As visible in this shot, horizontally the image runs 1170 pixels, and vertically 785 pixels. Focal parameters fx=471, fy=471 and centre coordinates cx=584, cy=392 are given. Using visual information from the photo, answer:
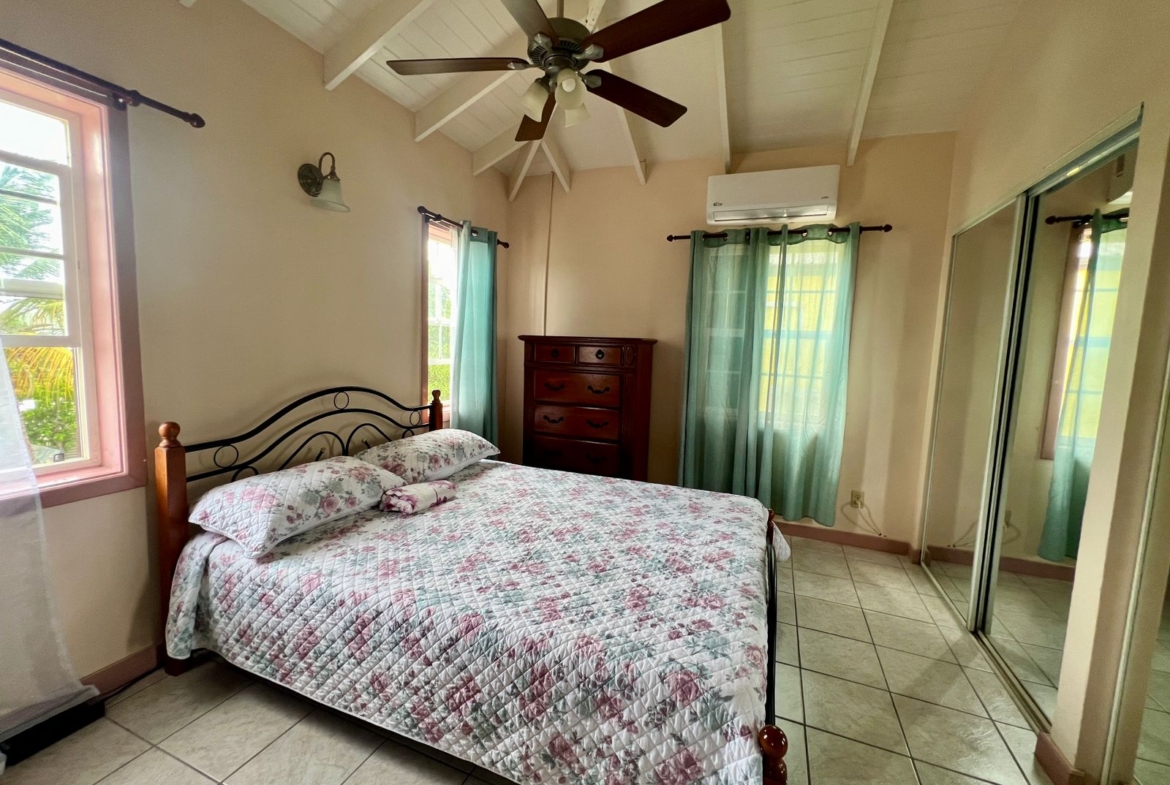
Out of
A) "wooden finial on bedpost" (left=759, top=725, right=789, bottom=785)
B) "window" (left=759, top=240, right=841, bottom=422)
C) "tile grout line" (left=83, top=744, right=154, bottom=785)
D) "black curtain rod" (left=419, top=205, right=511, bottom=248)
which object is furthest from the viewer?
"window" (left=759, top=240, right=841, bottom=422)

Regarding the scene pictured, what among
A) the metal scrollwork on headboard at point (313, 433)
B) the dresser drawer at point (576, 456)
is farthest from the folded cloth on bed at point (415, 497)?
the dresser drawer at point (576, 456)

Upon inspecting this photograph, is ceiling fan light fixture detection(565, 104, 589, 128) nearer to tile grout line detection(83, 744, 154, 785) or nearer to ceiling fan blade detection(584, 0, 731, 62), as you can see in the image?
ceiling fan blade detection(584, 0, 731, 62)

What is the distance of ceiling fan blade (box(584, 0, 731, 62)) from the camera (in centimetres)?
133

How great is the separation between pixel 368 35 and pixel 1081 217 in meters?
3.04

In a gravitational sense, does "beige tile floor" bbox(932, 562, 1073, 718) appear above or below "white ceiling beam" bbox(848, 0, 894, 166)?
below

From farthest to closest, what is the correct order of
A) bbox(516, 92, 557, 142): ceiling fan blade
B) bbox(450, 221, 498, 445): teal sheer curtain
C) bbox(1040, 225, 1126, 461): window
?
bbox(450, 221, 498, 445): teal sheer curtain, bbox(516, 92, 557, 142): ceiling fan blade, bbox(1040, 225, 1126, 461): window

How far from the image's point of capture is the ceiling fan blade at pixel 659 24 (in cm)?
133

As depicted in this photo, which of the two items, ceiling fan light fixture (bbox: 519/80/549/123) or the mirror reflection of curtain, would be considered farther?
ceiling fan light fixture (bbox: 519/80/549/123)

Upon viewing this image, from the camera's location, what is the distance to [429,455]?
2.56 metres

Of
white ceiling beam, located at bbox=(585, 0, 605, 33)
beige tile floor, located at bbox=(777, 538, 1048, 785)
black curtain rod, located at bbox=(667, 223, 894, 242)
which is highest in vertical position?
white ceiling beam, located at bbox=(585, 0, 605, 33)

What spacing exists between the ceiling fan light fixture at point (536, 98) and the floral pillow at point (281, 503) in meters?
1.67

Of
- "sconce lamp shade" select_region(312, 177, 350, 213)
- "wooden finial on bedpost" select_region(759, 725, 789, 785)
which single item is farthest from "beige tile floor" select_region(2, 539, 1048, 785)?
"sconce lamp shade" select_region(312, 177, 350, 213)

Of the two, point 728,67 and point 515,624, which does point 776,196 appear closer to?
point 728,67

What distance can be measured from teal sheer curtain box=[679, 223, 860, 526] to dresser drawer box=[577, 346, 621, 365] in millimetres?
548
